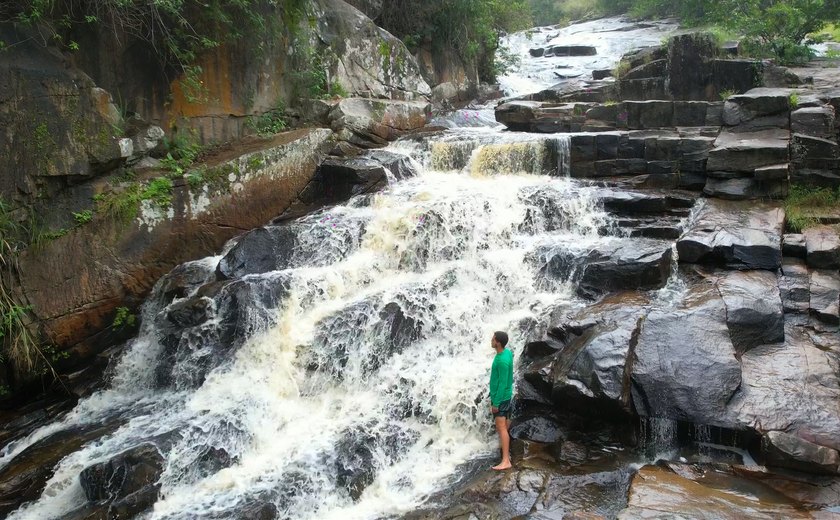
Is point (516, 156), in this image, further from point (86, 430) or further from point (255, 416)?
point (86, 430)

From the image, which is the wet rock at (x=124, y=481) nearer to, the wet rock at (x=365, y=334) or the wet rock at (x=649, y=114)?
the wet rock at (x=365, y=334)

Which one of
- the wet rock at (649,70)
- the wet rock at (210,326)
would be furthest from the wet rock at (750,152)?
the wet rock at (210,326)

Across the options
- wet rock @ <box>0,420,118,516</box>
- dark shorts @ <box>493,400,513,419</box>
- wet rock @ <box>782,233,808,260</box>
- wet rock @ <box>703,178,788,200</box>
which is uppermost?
wet rock @ <box>703,178,788,200</box>

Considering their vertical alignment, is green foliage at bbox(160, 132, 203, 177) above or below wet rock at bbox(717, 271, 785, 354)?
above

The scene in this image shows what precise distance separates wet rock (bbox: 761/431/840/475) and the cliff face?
7542 mm

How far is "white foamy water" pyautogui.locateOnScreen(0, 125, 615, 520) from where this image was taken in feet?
17.9

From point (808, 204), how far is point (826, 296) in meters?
2.14

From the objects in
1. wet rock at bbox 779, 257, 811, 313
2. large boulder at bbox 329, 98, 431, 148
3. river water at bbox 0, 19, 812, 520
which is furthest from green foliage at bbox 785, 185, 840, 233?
large boulder at bbox 329, 98, 431, 148

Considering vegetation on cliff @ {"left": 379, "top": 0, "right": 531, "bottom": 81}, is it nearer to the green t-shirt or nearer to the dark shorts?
the green t-shirt

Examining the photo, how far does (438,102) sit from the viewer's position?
50.2 ft

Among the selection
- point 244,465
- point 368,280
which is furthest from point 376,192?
point 244,465

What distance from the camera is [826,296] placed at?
647 cm

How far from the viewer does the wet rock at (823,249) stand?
271 inches

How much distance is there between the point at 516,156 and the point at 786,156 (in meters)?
4.07
